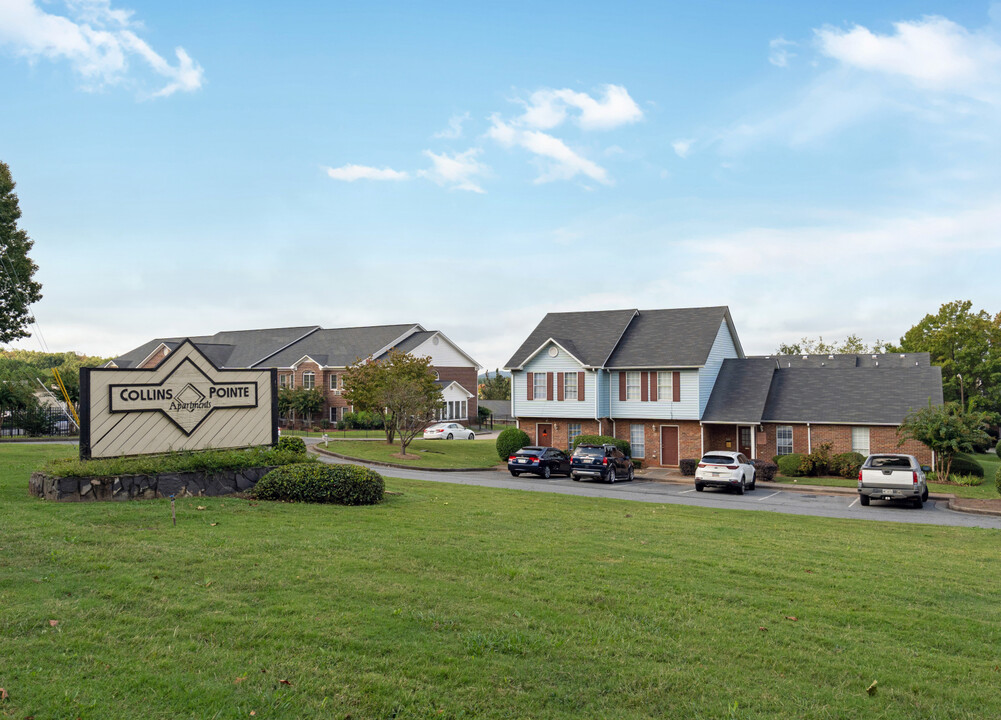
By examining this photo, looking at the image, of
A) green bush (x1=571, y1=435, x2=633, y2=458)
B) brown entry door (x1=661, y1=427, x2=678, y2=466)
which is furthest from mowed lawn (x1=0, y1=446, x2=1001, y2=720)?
brown entry door (x1=661, y1=427, x2=678, y2=466)

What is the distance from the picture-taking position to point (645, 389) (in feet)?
128

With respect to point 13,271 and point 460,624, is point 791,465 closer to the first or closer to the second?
point 460,624

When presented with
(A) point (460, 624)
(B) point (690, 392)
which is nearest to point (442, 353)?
Answer: (B) point (690, 392)

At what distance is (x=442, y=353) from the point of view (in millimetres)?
68688

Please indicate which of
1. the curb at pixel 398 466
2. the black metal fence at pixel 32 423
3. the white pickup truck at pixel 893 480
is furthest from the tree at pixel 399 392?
the white pickup truck at pixel 893 480

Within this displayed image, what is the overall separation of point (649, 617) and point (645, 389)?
31.9 meters

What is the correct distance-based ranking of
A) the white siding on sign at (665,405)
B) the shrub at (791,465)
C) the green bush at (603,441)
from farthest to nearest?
1. the white siding on sign at (665,405)
2. the green bush at (603,441)
3. the shrub at (791,465)

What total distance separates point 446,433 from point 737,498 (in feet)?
105

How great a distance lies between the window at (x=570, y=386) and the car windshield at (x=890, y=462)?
17699 mm

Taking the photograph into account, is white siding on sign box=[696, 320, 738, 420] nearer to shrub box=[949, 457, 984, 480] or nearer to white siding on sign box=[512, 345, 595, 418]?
white siding on sign box=[512, 345, 595, 418]

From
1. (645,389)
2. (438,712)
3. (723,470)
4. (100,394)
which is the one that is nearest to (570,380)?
(645,389)

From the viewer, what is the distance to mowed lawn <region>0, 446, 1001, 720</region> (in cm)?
553

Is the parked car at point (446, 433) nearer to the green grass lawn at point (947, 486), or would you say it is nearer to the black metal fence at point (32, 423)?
the black metal fence at point (32, 423)

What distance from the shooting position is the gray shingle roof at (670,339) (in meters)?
38.2
